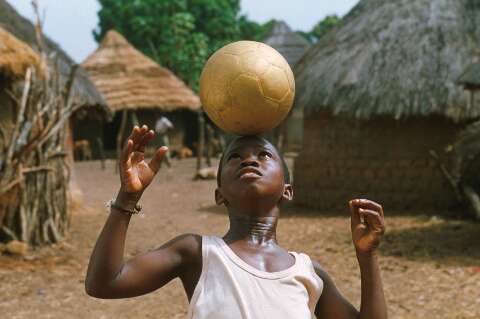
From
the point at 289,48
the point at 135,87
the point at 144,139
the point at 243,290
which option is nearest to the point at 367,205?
the point at 243,290

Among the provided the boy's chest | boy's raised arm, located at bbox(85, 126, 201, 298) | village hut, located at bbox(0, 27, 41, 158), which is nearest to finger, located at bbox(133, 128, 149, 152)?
boy's raised arm, located at bbox(85, 126, 201, 298)

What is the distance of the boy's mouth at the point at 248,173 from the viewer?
2020 mm

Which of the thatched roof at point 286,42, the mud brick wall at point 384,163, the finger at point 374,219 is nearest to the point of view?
the finger at point 374,219

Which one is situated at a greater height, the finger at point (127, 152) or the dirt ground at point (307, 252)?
the finger at point (127, 152)

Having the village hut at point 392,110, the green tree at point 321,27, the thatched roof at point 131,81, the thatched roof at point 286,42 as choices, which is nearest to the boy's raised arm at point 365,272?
the village hut at point 392,110

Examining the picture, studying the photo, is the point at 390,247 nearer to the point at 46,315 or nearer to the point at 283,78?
the point at 46,315

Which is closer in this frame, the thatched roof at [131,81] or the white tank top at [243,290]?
the white tank top at [243,290]

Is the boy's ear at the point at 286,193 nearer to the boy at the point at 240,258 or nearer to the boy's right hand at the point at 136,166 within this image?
the boy at the point at 240,258

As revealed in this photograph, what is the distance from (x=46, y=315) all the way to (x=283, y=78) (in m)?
3.23

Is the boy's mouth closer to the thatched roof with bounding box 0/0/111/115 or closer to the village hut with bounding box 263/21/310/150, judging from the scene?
the thatched roof with bounding box 0/0/111/115

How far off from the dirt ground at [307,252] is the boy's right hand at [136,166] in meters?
2.87

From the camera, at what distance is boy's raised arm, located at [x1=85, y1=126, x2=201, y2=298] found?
184cm

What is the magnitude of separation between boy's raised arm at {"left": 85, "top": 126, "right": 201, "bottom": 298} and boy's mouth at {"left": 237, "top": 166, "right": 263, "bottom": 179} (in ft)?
0.89

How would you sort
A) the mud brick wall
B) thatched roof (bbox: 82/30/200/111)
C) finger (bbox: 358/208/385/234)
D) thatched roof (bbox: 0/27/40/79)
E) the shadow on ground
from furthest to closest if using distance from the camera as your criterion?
thatched roof (bbox: 82/30/200/111), the mud brick wall, thatched roof (bbox: 0/27/40/79), the shadow on ground, finger (bbox: 358/208/385/234)
